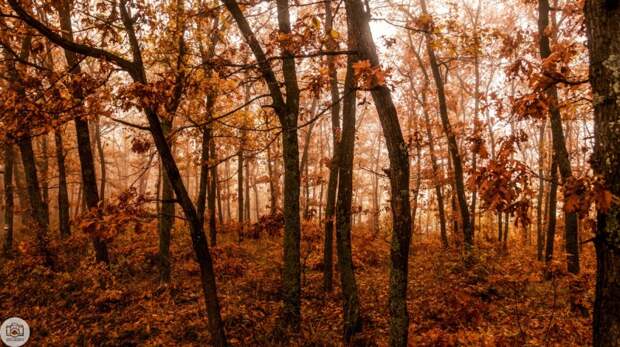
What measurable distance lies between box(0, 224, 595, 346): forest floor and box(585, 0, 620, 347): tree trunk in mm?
4737

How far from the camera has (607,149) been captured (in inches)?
120

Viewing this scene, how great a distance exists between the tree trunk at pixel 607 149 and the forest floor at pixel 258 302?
15.5ft

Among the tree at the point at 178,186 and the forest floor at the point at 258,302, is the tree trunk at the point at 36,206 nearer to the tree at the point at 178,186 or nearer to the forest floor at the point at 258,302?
the forest floor at the point at 258,302

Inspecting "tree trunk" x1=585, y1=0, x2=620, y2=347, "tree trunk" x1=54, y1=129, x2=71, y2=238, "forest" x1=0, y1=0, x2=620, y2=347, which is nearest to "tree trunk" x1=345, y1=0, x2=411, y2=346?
"forest" x1=0, y1=0, x2=620, y2=347

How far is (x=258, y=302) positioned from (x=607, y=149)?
28.1ft

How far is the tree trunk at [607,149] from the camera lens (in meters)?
2.98

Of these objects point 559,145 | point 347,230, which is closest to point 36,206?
point 347,230

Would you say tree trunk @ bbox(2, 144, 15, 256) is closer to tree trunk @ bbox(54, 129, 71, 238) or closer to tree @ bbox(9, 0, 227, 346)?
tree trunk @ bbox(54, 129, 71, 238)

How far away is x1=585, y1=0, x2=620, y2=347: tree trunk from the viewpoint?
117 inches

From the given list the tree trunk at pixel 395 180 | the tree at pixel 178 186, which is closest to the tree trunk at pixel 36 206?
the tree at pixel 178 186

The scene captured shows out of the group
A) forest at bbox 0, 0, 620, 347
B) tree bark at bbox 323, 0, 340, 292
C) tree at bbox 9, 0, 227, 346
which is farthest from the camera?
tree bark at bbox 323, 0, 340, 292

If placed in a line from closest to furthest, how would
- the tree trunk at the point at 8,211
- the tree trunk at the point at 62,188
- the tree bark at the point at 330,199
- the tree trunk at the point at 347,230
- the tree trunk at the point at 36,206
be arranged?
the tree trunk at the point at 347,230, the tree bark at the point at 330,199, the tree trunk at the point at 36,206, the tree trunk at the point at 8,211, the tree trunk at the point at 62,188

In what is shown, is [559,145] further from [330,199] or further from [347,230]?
[330,199]

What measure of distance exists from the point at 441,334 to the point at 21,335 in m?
9.36
